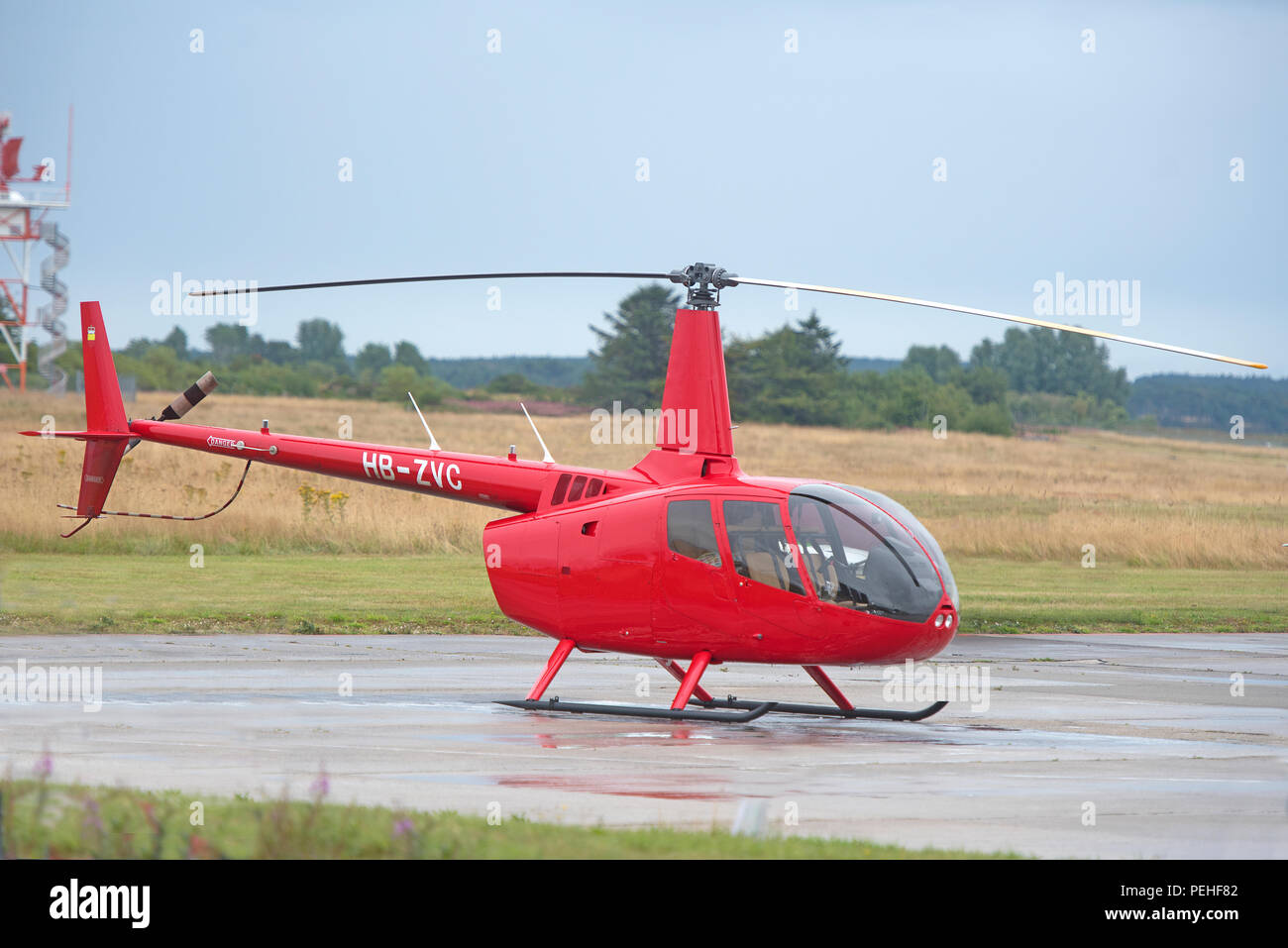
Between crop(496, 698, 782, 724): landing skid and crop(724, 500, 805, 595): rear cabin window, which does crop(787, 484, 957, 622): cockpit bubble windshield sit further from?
crop(496, 698, 782, 724): landing skid

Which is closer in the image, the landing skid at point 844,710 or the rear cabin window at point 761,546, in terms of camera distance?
the rear cabin window at point 761,546

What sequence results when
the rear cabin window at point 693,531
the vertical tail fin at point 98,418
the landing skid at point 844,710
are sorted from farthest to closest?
1. the vertical tail fin at point 98,418
2. the landing skid at point 844,710
3. the rear cabin window at point 693,531

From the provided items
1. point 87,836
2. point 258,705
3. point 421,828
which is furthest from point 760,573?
point 87,836

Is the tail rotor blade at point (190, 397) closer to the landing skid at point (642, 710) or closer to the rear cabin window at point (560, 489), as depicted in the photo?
the rear cabin window at point (560, 489)

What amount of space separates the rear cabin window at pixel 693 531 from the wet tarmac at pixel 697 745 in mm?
1509

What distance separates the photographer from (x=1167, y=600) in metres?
24.9

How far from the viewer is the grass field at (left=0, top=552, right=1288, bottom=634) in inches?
790

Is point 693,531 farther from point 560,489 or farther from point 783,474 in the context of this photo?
point 783,474

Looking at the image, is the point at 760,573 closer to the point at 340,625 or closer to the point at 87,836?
the point at 87,836

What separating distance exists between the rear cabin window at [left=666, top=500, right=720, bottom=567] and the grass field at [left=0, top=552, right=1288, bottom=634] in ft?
26.5

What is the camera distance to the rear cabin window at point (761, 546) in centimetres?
1239

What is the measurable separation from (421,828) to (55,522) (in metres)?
21.2

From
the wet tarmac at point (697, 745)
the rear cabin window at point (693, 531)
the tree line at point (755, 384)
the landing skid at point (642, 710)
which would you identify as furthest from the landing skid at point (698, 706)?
the tree line at point (755, 384)

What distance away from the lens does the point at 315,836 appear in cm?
722
